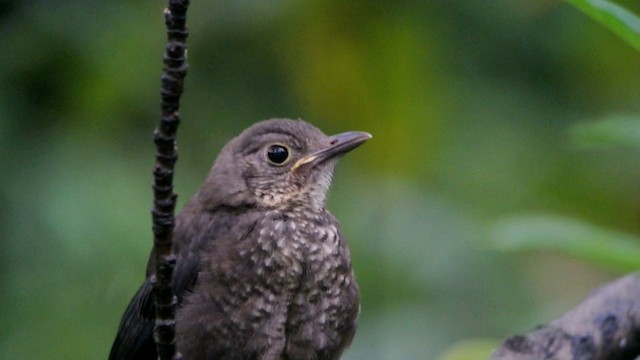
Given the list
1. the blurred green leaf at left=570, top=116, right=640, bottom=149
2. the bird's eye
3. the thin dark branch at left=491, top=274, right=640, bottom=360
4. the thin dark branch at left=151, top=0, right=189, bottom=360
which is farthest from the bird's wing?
the blurred green leaf at left=570, top=116, right=640, bottom=149

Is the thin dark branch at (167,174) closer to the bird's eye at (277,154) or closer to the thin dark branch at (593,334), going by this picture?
the thin dark branch at (593,334)

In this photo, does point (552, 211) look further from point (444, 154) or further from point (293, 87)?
point (293, 87)

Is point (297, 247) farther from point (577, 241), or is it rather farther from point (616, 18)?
point (616, 18)

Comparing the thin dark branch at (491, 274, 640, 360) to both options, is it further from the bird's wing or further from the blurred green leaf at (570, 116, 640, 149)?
the bird's wing

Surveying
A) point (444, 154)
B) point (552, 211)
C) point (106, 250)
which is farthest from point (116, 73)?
point (552, 211)

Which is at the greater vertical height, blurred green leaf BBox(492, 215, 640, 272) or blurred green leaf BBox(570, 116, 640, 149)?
blurred green leaf BBox(570, 116, 640, 149)

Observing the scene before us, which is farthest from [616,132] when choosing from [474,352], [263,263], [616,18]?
[263,263]

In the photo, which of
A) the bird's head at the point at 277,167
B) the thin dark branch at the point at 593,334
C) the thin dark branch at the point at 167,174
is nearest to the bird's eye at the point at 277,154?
the bird's head at the point at 277,167
